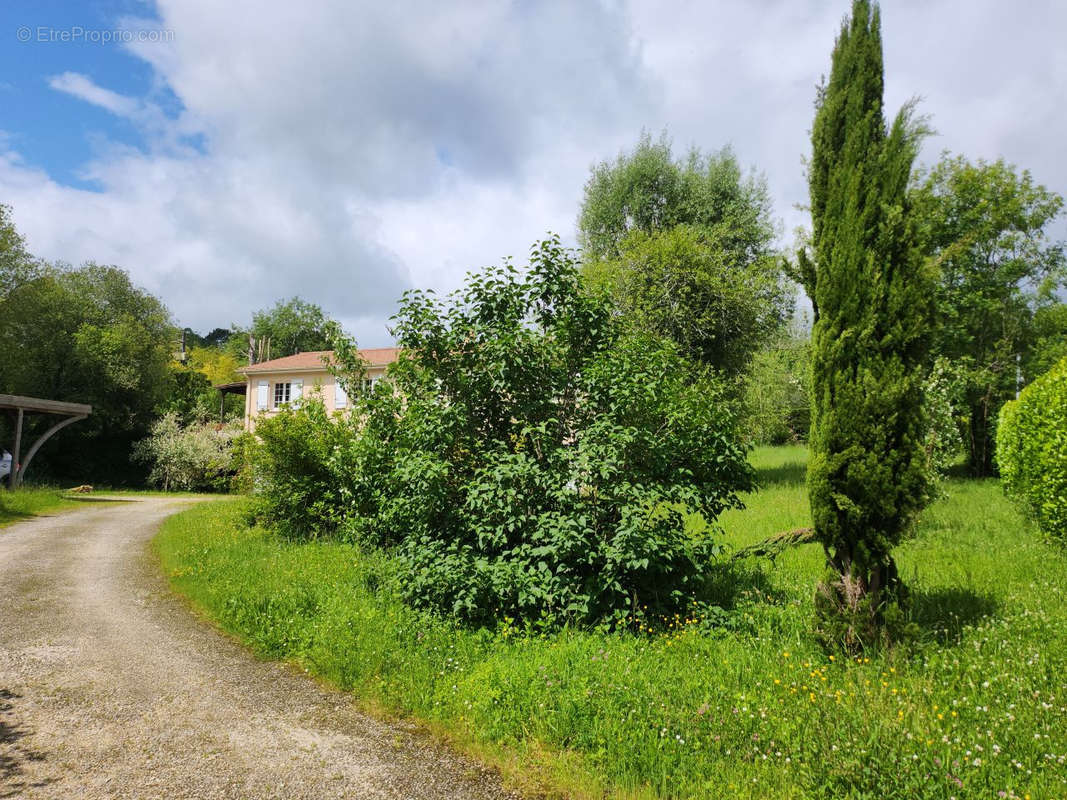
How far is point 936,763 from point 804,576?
4140 mm

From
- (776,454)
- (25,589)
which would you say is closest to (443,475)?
(25,589)

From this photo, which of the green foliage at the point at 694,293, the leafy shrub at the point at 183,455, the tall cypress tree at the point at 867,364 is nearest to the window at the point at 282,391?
the leafy shrub at the point at 183,455

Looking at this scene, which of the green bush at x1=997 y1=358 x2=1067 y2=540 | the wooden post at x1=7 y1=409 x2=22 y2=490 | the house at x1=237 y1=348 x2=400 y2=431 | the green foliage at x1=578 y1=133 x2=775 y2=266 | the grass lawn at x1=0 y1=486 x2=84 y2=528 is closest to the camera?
the green bush at x1=997 y1=358 x2=1067 y2=540

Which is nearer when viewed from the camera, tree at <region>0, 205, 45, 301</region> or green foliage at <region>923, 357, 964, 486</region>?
green foliage at <region>923, 357, 964, 486</region>

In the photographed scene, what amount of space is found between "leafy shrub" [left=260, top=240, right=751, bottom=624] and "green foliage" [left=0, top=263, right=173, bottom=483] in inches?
1219

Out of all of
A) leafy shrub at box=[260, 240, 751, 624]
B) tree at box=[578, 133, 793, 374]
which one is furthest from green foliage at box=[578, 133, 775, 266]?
leafy shrub at box=[260, 240, 751, 624]

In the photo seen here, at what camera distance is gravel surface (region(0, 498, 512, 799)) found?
408 cm

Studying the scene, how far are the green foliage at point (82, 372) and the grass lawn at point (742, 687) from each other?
97.1ft

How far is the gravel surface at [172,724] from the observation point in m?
4.08

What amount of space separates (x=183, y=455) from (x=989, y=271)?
34.8 meters

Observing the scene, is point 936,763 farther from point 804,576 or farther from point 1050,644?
point 804,576

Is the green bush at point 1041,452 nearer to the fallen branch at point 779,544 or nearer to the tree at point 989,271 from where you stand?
the fallen branch at point 779,544

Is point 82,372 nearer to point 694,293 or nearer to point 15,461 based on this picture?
point 15,461

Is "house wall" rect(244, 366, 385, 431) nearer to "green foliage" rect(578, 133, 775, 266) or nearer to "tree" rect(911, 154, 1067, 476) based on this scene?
"green foliage" rect(578, 133, 775, 266)
